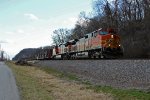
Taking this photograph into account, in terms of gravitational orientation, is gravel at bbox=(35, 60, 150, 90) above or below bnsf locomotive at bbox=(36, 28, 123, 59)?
below

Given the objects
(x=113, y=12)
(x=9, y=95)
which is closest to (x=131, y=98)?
(x=9, y=95)

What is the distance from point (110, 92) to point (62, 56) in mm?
47405

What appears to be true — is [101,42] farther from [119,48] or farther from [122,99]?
[122,99]

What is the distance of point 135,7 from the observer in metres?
80.2

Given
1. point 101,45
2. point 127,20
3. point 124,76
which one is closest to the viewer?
point 124,76

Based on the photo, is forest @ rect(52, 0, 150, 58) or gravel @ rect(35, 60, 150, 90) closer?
gravel @ rect(35, 60, 150, 90)

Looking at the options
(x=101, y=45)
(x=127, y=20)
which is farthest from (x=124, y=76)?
(x=127, y=20)

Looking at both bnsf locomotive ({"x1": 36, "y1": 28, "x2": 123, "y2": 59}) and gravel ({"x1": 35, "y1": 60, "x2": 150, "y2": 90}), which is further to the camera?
bnsf locomotive ({"x1": 36, "y1": 28, "x2": 123, "y2": 59})

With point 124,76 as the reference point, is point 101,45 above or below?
above

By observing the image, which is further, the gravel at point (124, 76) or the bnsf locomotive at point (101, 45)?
the bnsf locomotive at point (101, 45)

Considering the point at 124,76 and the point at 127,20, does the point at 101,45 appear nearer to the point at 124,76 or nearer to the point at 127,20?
the point at 124,76

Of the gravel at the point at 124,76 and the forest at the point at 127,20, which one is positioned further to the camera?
the forest at the point at 127,20

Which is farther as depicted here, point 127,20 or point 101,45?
point 127,20

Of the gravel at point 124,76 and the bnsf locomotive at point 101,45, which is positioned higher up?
the bnsf locomotive at point 101,45
